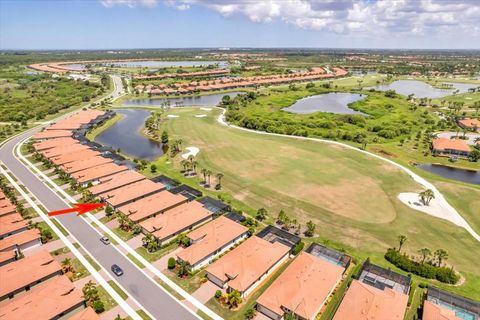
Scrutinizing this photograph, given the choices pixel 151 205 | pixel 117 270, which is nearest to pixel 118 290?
pixel 117 270

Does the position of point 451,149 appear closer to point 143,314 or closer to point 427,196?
point 427,196

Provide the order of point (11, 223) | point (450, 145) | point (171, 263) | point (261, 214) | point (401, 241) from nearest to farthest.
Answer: point (171, 263)
point (401, 241)
point (11, 223)
point (261, 214)
point (450, 145)

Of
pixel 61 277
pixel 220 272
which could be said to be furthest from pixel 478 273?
pixel 61 277

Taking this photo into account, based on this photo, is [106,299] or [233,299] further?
[106,299]

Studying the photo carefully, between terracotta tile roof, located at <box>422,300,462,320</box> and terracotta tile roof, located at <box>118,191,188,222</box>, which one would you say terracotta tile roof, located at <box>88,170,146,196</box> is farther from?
terracotta tile roof, located at <box>422,300,462,320</box>

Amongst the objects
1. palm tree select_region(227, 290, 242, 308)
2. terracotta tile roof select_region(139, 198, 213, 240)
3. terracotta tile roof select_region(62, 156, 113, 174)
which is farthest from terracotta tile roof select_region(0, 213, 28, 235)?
palm tree select_region(227, 290, 242, 308)

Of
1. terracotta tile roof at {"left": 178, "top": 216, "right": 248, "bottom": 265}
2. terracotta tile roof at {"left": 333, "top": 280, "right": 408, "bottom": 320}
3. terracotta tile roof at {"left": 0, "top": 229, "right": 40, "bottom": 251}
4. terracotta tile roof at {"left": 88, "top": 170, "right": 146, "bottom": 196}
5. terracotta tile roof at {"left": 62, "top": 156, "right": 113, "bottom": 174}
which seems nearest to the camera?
terracotta tile roof at {"left": 333, "top": 280, "right": 408, "bottom": 320}

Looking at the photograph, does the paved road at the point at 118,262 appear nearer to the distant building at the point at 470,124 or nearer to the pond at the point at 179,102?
the pond at the point at 179,102
